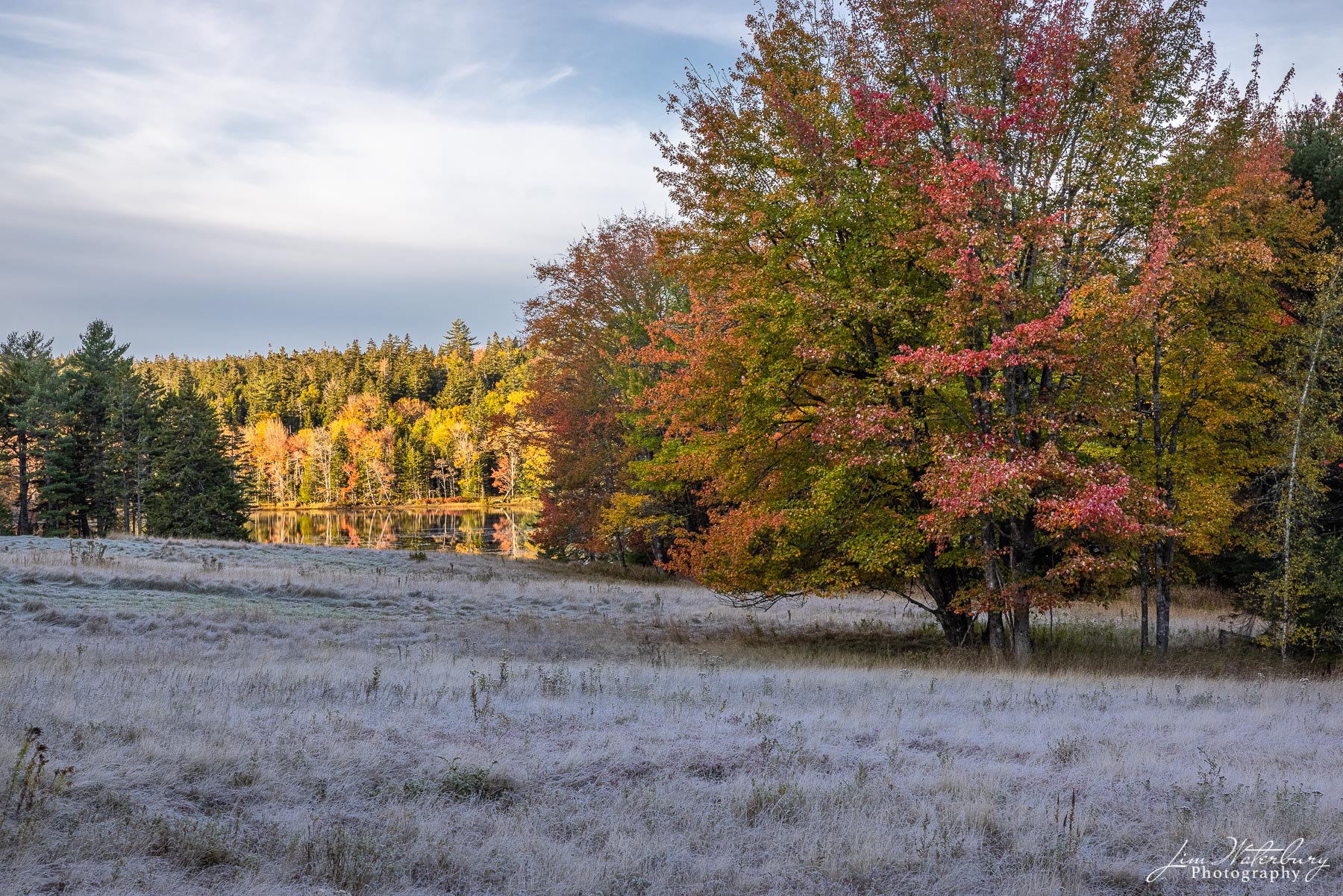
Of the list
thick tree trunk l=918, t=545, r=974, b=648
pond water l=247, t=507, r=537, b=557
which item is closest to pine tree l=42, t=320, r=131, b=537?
pond water l=247, t=507, r=537, b=557

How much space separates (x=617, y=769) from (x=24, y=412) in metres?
53.9

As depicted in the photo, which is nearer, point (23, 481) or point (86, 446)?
point (23, 481)

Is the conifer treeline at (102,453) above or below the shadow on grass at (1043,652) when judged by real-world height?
above

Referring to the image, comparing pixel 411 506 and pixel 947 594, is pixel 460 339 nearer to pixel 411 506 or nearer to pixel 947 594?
pixel 411 506

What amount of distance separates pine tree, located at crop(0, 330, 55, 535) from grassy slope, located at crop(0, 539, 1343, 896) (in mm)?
40202

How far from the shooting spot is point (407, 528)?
75.6 meters

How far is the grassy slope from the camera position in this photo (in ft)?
17.5

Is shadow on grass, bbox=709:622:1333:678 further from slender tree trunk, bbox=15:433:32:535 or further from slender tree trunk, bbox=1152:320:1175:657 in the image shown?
slender tree trunk, bbox=15:433:32:535

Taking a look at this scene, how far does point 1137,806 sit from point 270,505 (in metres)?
124

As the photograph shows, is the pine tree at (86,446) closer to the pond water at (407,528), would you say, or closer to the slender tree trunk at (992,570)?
the pond water at (407,528)

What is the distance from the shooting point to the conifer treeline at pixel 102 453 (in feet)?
160

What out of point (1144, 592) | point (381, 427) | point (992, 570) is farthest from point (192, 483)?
point (381, 427)

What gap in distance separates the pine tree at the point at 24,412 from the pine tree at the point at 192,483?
237 inches

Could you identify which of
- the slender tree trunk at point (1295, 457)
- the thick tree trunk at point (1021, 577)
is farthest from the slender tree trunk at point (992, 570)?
the slender tree trunk at point (1295, 457)
